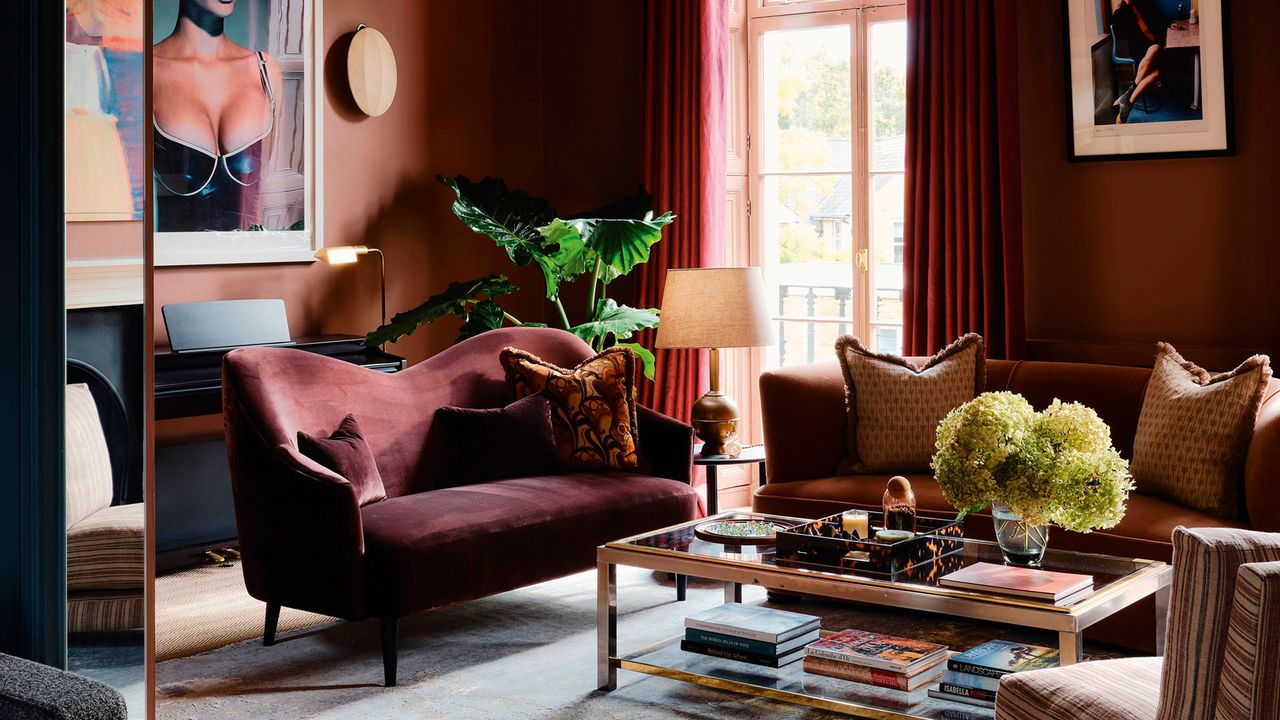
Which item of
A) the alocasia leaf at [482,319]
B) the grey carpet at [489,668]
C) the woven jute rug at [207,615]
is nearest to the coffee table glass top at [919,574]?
the grey carpet at [489,668]

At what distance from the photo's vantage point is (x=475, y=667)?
3.75 m

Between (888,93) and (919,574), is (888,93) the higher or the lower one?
the higher one

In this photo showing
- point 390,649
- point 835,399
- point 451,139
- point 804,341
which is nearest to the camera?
point 390,649

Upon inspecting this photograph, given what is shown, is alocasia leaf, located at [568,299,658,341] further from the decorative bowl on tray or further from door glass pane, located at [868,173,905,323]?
the decorative bowl on tray

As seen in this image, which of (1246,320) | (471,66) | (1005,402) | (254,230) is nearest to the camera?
(1005,402)

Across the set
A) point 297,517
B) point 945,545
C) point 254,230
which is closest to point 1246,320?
point 945,545

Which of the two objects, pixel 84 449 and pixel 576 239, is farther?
pixel 576 239

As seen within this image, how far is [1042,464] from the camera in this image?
9.67 ft

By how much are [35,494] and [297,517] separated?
1502 mm

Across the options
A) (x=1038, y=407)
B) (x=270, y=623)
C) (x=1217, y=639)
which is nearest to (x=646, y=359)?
(x=1038, y=407)

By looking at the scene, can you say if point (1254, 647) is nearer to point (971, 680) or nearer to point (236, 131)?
point (971, 680)

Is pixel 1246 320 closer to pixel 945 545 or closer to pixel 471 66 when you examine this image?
pixel 945 545

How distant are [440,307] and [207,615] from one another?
161 centimetres

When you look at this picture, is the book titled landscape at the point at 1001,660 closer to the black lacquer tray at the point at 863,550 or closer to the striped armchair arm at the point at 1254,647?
the black lacquer tray at the point at 863,550
